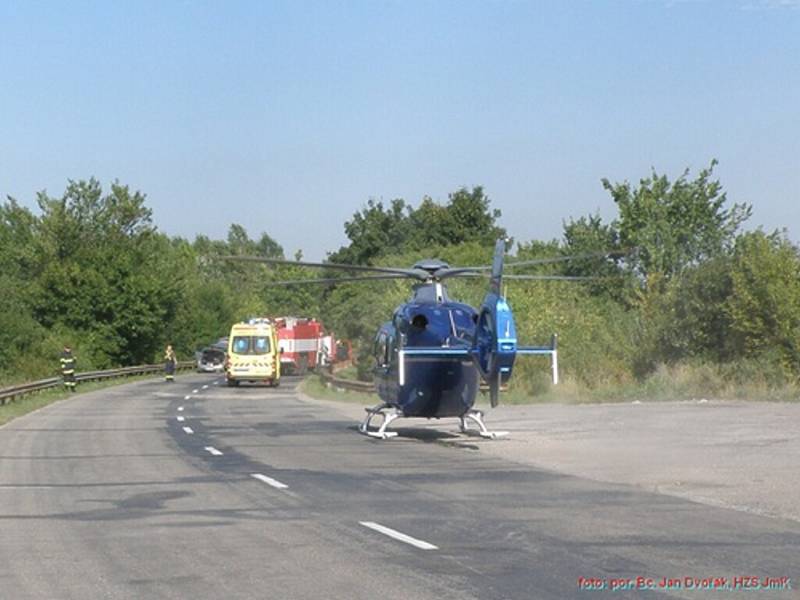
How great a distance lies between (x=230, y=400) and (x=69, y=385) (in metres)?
8.68

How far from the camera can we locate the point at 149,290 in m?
78.6

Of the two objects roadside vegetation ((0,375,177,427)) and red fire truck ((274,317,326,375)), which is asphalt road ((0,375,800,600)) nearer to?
roadside vegetation ((0,375,177,427))

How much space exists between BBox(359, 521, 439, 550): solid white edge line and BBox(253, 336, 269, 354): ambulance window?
45.3 metres

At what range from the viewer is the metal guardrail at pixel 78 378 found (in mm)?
42750

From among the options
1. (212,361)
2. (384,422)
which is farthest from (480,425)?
(212,361)

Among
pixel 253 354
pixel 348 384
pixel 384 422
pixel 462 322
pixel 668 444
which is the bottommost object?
pixel 668 444

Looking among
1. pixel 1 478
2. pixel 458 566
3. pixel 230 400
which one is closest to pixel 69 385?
pixel 230 400

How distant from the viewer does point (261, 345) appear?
2304 inches

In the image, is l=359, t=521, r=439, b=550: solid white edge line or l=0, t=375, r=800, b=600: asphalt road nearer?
l=0, t=375, r=800, b=600: asphalt road

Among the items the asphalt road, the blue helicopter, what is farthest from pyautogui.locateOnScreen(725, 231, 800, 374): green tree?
the asphalt road

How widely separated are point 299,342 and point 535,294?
28260 mm

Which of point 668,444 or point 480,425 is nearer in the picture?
point 668,444

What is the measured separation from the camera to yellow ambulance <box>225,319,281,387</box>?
191 ft

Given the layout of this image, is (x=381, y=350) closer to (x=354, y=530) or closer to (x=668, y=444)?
(x=668, y=444)
